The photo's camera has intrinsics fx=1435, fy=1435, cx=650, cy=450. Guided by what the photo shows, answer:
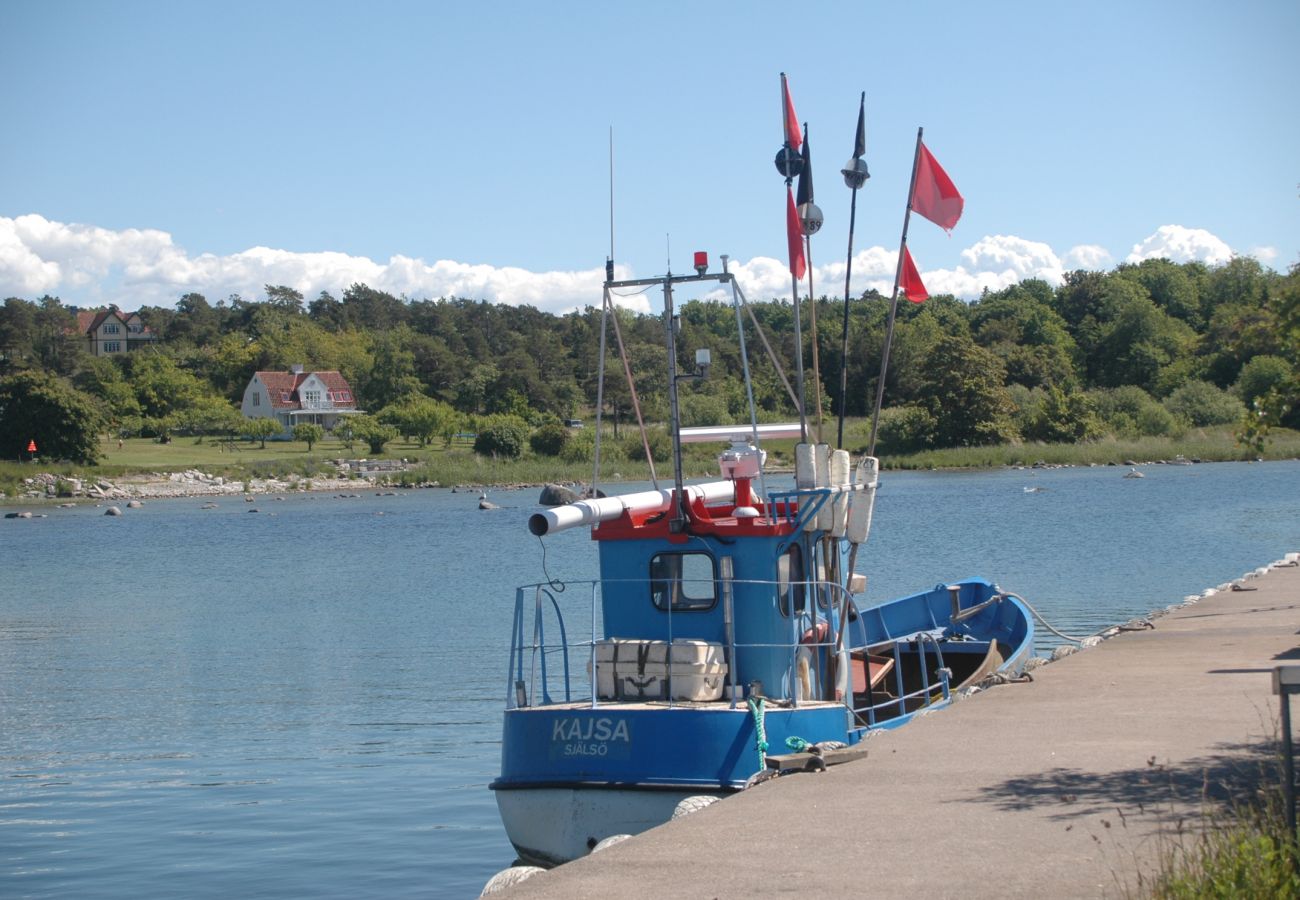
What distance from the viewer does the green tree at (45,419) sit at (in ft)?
294

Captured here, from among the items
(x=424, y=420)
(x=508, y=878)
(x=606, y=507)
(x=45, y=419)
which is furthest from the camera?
(x=424, y=420)

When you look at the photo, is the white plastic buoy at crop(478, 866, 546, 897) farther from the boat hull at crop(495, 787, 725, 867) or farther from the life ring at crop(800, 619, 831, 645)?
the life ring at crop(800, 619, 831, 645)

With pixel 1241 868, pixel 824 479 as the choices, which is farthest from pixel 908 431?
pixel 1241 868

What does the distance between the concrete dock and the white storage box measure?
149 cm

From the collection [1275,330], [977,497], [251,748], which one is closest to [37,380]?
[977,497]

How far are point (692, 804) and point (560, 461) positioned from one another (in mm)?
88721

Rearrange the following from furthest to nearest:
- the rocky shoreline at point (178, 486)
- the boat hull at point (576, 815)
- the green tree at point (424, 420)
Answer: the green tree at point (424, 420) < the rocky shoreline at point (178, 486) < the boat hull at point (576, 815)

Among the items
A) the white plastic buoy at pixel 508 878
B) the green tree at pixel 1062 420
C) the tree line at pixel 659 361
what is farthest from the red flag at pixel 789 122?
the green tree at pixel 1062 420

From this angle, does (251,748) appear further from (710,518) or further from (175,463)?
(175,463)

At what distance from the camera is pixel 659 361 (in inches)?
2923

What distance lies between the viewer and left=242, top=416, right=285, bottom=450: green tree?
396 ft

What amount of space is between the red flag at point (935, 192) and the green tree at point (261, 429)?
4325 inches

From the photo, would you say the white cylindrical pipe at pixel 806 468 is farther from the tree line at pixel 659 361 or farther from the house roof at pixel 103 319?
the house roof at pixel 103 319

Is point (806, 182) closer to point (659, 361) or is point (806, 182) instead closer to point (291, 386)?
point (659, 361)
